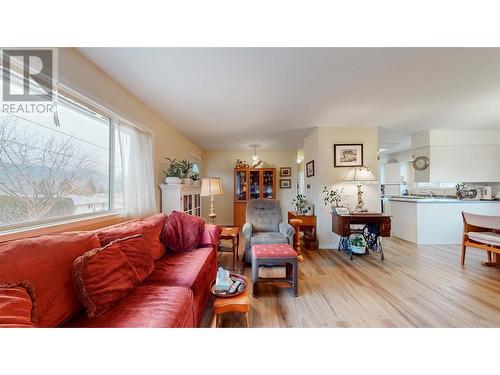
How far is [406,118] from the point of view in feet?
9.81

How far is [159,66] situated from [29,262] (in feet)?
5.26

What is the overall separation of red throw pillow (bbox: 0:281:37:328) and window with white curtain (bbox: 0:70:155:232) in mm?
649

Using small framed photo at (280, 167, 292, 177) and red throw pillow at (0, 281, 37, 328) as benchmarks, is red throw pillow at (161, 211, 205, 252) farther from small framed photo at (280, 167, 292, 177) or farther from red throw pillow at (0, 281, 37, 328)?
small framed photo at (280, 167, 292, 177)

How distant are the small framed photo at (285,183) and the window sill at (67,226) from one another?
407 centimetres

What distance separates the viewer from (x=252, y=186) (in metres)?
5.19

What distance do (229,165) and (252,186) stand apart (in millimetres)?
947

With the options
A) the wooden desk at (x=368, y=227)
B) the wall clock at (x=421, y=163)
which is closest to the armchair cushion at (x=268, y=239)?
the wooden desk at (x=368, y=227)

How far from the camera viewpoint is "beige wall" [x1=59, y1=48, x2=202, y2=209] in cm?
137

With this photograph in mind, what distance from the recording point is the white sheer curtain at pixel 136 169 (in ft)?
7.06

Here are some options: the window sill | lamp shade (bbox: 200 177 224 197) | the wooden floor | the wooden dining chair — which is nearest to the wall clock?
the wooden dining chair

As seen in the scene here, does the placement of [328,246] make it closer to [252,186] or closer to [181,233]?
[252,186]

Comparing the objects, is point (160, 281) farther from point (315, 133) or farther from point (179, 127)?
point (315, 133)

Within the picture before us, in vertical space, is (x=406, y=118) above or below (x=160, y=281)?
above
